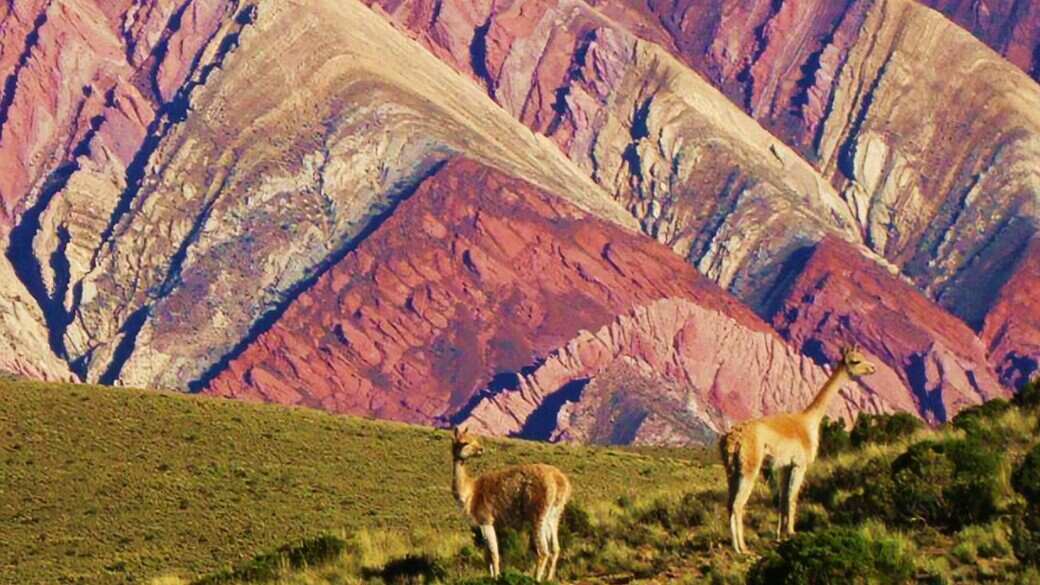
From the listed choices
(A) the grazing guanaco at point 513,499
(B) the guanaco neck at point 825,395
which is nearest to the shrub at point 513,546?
(A) the grazing guanaco at point 513,499

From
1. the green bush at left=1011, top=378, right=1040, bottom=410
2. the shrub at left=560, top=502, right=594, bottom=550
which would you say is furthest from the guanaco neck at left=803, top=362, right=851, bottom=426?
the green bush at left=1011, top=378, right=1040, bottom=410

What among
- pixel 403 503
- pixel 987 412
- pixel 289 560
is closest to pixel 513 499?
pixel 289 560

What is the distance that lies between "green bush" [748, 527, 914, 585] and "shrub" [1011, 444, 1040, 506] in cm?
364

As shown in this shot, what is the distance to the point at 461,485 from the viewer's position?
36.4m

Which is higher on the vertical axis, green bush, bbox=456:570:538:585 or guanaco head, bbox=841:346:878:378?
guanaco head, bbox=841:346:878:378

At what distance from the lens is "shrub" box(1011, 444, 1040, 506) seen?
1357 inches

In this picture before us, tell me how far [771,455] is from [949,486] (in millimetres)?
3401

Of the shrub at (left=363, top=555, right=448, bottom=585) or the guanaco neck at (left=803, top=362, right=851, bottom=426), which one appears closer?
the guanaco neck at (left=803, top=362, right=851, bottom=426)

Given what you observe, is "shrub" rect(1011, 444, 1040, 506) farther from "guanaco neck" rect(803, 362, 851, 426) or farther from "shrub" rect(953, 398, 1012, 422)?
"shrub" rect(953, 398, 1012, 422)

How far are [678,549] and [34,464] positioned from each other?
177ft

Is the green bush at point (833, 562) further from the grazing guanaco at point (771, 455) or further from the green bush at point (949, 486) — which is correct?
the green bush at point (949, 486)

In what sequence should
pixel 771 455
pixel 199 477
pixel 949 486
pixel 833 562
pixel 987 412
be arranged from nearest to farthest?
1. pixel 833 562
2. pixel 771 455
3. pixel 949 486
4. pixel 987 412
5. pixel 199 477

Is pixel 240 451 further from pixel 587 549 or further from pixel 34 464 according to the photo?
pixel 587 549

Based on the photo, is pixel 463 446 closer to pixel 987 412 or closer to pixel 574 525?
pixel 574 525
